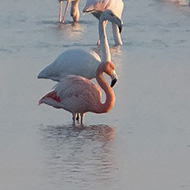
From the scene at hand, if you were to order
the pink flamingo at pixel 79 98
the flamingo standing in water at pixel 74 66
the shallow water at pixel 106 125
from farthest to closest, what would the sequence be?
the flamingo standing in water at pixel 74 66, the pink flamingo at pixel 79 98, the shallow water at pixel 106 125

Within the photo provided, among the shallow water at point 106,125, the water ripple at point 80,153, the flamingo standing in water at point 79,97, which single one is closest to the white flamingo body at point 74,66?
the shallow water at point 106,125

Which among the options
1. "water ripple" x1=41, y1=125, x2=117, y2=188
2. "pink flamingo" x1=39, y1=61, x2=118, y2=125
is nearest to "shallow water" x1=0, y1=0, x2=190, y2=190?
"water ripple" x1=41, y1=125, x2=117, y2=188

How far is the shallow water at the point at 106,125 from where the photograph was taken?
24.8ft

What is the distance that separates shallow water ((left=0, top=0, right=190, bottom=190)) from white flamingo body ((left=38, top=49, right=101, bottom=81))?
0.98 feet

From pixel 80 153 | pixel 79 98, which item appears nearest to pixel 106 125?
pixel 79 98

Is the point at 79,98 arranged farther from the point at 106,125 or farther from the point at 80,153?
the point at 80,153

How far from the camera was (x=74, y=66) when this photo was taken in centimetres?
1058

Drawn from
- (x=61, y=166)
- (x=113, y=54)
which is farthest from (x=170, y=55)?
(x=61, y=166)

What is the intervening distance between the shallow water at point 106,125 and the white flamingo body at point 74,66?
0.30m

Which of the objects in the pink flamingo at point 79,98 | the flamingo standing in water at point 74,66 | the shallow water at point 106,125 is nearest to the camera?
the shallow water at point 106,125

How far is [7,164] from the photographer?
787 centimetres

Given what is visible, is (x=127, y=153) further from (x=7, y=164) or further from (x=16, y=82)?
(x=16, y=82)

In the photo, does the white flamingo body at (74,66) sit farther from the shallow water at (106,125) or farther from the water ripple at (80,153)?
the water ripple at (80,153)

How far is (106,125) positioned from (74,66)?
4.17 feet
